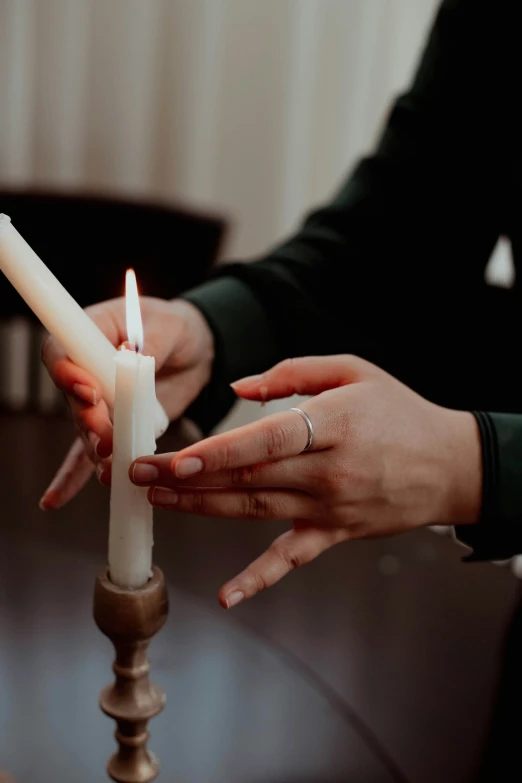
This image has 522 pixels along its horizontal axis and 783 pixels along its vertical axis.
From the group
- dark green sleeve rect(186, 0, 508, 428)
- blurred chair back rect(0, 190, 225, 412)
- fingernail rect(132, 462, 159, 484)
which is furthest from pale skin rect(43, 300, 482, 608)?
blurred chair back rect(0, 190, 225, 412)

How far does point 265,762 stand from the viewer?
697 millimetres

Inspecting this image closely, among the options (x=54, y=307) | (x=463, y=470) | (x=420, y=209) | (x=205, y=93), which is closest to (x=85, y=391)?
(x=54, y=307)

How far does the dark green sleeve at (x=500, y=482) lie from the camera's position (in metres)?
0.71

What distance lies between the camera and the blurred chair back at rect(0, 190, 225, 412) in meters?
1.70

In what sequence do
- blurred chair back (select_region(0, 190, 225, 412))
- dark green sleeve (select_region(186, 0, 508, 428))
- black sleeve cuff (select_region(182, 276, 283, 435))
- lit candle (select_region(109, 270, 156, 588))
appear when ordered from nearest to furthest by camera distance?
1. lit candle (select_region(109, 270, 156, 588))
2. black sleeve cuff (select_region(182, 276, 283, 435))
3. dark green sleeve (select_region(186, 0, 508, 428))
4. blurred chair back (select_region(0, 190, 225, 412))

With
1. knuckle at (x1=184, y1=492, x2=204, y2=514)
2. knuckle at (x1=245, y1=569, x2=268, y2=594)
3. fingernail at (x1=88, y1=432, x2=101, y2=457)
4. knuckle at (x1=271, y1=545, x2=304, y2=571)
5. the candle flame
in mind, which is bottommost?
knuckle at (x1=271, y1=545, x2=304, y2=571)

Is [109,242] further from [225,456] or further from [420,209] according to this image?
[225,456]

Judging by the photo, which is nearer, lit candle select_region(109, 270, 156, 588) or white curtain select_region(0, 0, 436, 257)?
lit candle select_region(109, 270, 156, 588)

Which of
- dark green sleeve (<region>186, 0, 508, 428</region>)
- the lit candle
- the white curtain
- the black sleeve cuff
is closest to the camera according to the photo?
the lit candle

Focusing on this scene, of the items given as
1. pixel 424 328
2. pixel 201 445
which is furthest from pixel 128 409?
pixel 424 328

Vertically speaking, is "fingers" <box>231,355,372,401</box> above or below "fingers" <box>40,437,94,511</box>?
above

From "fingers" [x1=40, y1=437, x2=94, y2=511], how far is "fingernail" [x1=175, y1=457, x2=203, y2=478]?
0.23 meters

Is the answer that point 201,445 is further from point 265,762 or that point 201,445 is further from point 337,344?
point 337,344

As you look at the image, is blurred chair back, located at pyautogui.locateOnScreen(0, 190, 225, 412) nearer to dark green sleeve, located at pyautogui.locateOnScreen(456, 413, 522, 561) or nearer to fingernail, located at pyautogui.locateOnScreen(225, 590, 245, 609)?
dark green sleeve, located at pyautogui.locateOnScreen(456, 413, 522, 561)
